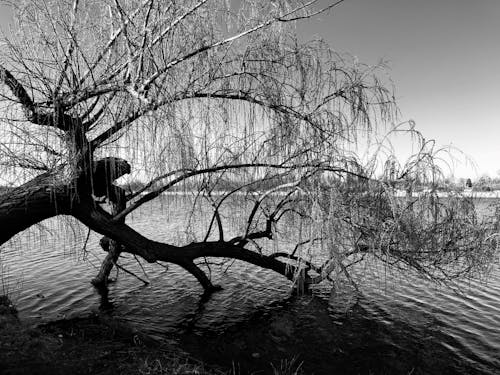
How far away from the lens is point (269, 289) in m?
9.90

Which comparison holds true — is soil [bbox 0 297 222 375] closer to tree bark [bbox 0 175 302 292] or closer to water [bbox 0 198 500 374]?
water [bbox 0 198 500 374]

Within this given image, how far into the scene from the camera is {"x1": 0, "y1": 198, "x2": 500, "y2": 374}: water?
6.10 m

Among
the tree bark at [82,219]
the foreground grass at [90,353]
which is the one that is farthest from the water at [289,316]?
the foreground grass at [90,353]

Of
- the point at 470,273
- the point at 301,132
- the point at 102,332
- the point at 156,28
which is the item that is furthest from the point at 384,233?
the point at 102,332

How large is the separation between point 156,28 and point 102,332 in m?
5.04

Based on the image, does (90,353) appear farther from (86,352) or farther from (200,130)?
(200,130)

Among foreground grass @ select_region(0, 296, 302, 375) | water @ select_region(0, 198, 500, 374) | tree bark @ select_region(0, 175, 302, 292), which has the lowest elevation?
water @ select_region(0, 198, 500, 374)

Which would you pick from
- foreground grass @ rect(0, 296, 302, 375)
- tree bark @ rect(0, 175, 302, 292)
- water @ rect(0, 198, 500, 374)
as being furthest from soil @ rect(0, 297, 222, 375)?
tree bark @ rect(0, 175, 302, 292)

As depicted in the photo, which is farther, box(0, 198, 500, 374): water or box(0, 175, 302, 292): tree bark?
box(0, 198, 500, 374): water

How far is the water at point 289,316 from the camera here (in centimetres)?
610

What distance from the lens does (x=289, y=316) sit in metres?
7.93

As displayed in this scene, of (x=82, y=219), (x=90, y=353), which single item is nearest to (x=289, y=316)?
(x=90, y=353)

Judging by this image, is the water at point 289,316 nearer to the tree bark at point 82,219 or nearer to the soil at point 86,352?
the tree bark at point 82,219

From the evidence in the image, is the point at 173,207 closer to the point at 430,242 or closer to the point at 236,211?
the point at 236,211
